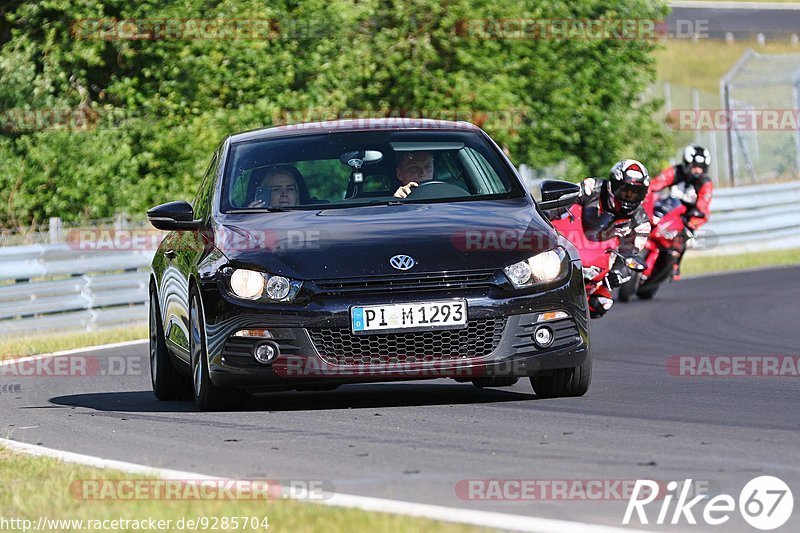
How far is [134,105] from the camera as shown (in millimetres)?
29188

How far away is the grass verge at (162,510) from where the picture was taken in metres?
5.37

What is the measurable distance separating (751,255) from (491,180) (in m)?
17.2

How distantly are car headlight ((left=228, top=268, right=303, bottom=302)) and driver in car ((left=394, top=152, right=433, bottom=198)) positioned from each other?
1.33 m

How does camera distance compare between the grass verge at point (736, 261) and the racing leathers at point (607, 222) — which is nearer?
the racing leathers at point (607, 222)

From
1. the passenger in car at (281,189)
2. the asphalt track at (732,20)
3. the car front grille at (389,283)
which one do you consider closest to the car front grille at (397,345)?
the car front grille at (389,283)

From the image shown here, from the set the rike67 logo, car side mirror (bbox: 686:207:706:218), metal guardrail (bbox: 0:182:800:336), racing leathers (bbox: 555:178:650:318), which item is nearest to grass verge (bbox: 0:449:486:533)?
the rike67 logo

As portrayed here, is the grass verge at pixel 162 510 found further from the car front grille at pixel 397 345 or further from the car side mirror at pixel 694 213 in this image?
the car side mirror at pixel 694 213

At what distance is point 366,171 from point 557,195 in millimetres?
1090

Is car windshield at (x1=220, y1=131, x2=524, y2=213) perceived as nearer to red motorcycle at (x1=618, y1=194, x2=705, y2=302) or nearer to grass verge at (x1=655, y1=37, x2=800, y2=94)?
red motorcycle at (x1=618, y1=194, x2=705, y2=302)

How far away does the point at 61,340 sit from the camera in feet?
54.6

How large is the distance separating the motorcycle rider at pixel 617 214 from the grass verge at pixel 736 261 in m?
11.6

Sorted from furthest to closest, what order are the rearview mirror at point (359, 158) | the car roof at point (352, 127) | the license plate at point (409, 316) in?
1. the car roof at point (352, 127)
2. the rearview mirror at point (359, 158)
3. the license plate at point (409, 316)

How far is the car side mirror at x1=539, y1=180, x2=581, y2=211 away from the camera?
31.2ft

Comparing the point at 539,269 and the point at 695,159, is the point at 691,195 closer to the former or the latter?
the point at 695,159
